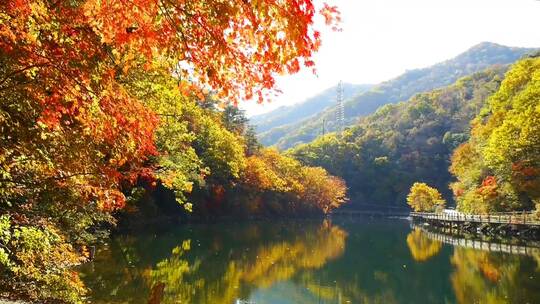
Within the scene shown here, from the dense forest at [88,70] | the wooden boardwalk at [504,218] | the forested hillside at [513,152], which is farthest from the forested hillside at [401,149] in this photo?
the dense forest at [88,70]

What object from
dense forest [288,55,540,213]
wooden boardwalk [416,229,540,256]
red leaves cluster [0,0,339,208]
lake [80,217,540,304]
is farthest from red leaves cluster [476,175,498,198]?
red leaves cluster [0,0,339,208]

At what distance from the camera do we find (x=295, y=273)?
23.2 metres

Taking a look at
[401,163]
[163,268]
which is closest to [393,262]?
[163,268]

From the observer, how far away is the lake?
1705 centimetres

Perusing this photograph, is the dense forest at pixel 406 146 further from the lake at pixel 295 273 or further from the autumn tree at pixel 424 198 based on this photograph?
the lake at pixel 295 273

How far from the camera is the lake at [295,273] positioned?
17.0 metres

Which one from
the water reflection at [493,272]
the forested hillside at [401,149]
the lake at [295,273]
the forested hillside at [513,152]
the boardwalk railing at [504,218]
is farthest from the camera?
the forested hillside at [401,149]

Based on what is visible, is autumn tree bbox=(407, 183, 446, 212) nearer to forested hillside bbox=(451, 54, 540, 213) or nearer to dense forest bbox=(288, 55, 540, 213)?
dense forest bbox=(288, 55, 540, 213)

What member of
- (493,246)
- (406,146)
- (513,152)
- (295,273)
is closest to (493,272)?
(295,273)

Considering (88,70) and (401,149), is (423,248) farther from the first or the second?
(401,149)

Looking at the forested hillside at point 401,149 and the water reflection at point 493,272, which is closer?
the water reflection at point 493,272

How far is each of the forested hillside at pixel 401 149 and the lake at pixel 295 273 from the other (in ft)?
239

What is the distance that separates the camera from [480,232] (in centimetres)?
4378

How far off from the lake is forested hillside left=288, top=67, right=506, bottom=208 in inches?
2866
